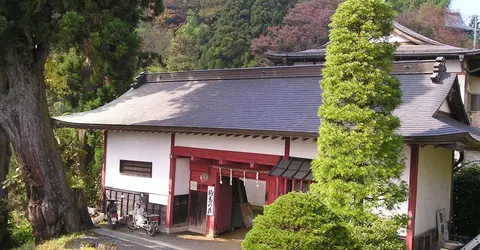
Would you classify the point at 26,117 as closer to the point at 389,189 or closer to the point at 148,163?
the point at 148,163

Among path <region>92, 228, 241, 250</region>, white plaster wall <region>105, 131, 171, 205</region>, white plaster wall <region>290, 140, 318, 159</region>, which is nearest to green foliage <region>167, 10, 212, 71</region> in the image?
white plaster wall <region>105, 131, 171, 205</region>

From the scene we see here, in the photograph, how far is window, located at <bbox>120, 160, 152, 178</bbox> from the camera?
589 inches

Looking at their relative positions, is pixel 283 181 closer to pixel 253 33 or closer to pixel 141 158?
pixel 141 158

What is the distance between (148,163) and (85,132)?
6.52m

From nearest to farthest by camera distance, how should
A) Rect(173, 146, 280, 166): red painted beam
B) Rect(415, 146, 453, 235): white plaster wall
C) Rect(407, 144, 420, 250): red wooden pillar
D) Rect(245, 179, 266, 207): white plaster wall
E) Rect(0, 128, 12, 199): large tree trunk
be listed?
1. Rect(407, 144, 420, 250): red wooden pillar
2. Rect(415, 146, 453, 235): white plaster wall
3. Rect(173, 146, 280, 166): red painted beam
4. Rect(0, 128, 12, 199): large tree trunk
5. Rect(245, 179, 266, 207): white plaster wall

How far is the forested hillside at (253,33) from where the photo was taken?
1352 inches

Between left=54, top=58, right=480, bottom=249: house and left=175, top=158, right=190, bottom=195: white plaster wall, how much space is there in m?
0.03

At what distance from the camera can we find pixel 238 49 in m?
36.3

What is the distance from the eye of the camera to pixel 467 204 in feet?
46.2

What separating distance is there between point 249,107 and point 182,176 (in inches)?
126

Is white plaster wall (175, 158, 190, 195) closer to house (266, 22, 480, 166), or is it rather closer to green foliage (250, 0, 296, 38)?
house (266, 22, 480, 166)

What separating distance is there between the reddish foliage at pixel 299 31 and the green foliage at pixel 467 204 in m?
20.3

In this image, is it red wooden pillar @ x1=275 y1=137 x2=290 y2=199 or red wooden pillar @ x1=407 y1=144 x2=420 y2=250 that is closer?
A: red wooden pillar @ x1=407 y1=144 x2=420 y2=250

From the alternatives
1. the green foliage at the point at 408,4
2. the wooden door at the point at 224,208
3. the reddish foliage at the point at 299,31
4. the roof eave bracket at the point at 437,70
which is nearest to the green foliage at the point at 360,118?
the roof eave bracket at the point at 437,70
